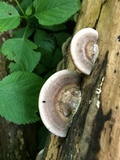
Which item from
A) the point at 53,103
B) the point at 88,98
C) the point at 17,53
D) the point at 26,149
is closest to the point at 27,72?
the point at 17,53

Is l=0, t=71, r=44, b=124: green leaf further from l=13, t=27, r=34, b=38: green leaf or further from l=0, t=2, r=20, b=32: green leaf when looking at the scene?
l=13, t=27, r=34, b=38: green leaf

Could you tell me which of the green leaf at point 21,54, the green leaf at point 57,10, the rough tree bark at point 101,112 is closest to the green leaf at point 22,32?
the green leaf at point 21,54

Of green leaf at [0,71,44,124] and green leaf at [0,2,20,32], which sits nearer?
green leaf at [0,71,44,124]

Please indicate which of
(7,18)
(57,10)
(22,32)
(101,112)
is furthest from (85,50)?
(22,32)

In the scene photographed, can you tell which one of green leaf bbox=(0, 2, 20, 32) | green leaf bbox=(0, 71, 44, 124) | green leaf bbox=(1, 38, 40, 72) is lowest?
green leaf bbox=(0, 71, 44, 124)

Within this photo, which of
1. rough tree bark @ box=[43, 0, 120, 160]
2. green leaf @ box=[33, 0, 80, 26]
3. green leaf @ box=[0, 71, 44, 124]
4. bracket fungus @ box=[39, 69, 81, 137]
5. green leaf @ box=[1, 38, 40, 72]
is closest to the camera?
rough tree bark @ box=[43, 0, 120, 160]

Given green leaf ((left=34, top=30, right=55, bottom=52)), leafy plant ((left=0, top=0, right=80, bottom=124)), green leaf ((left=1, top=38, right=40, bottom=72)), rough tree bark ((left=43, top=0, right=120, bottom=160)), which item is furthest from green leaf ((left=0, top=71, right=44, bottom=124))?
green leaf ((left=34, top=30, right=55, bottom=52))

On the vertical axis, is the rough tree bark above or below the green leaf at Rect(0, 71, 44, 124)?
above
